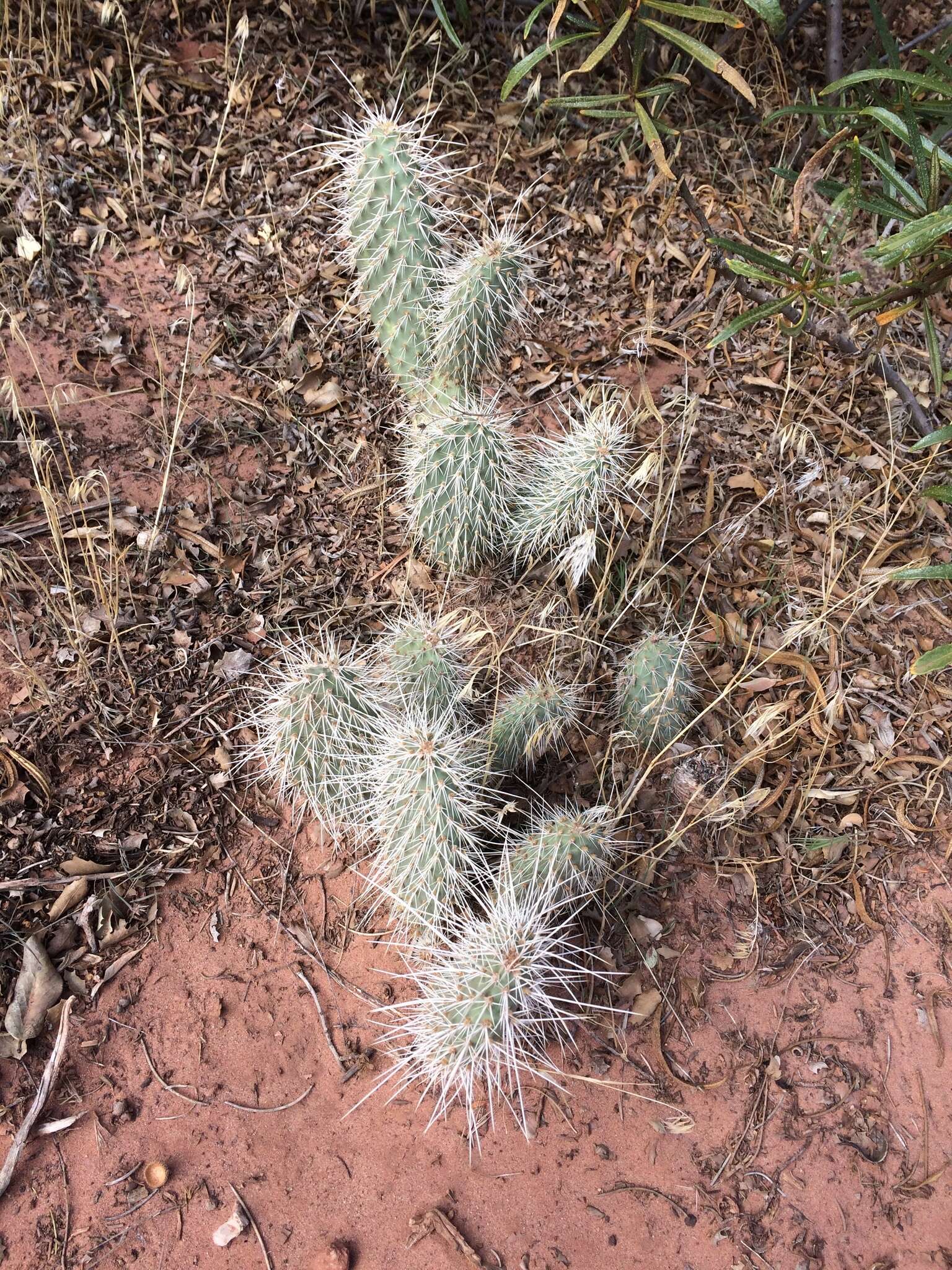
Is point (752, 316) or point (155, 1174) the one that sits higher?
point (752, 316)

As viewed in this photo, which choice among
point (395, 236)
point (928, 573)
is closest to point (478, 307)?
point (395, 236)

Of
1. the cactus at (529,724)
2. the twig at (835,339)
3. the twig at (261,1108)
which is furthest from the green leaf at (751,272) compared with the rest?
the twig at (261,1108)

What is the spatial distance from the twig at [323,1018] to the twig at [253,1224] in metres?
0.30

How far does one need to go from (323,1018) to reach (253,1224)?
40 centimetres

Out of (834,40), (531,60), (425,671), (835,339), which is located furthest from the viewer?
(834,40)

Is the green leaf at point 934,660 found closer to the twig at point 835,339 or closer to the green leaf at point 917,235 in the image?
the green leaf at point 917,235

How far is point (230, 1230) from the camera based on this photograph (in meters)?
1.75

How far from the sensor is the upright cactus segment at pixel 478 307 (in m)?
2.14

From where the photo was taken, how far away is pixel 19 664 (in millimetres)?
2316

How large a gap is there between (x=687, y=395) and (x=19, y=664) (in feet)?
6.96

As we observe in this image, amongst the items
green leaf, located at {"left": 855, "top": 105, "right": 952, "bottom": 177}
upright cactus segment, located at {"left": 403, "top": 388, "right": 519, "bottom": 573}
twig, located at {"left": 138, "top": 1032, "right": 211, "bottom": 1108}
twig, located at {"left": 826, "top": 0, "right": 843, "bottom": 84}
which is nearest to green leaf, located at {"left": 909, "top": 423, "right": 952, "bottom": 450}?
green leaf, located at {"left": 855, "top": 105, "right": 952, "bottom": 177}

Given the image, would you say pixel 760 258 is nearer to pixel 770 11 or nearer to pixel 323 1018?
pixel 770 11

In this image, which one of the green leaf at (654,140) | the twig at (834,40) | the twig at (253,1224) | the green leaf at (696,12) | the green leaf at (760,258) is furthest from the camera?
the twig at (834,40)

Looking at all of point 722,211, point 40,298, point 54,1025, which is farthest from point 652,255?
point 54,1025
